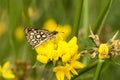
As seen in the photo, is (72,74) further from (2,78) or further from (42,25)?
(42,25)

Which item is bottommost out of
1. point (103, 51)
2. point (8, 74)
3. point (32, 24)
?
point (8, 74)

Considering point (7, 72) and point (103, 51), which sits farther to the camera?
point (7, 72)

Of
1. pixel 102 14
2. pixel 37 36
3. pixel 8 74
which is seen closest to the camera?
pixel 37 36

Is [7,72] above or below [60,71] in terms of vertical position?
below

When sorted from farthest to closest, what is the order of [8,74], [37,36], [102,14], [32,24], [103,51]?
[32,24] → [8,74] → [102,14] → [37,36] → [103,51]

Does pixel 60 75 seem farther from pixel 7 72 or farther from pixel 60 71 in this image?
pixel 7 72

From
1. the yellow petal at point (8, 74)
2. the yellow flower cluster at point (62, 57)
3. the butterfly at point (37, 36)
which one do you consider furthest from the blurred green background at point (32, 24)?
the butterfly at point (37, 36)

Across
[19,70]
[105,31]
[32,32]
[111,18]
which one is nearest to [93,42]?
[32,32]

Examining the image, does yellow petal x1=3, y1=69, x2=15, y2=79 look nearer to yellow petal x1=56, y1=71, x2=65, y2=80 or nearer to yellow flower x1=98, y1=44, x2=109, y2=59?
yellow petal x1=56, y1=71, x2=65, y2=80

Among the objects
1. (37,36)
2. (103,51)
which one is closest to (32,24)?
(37,36)
